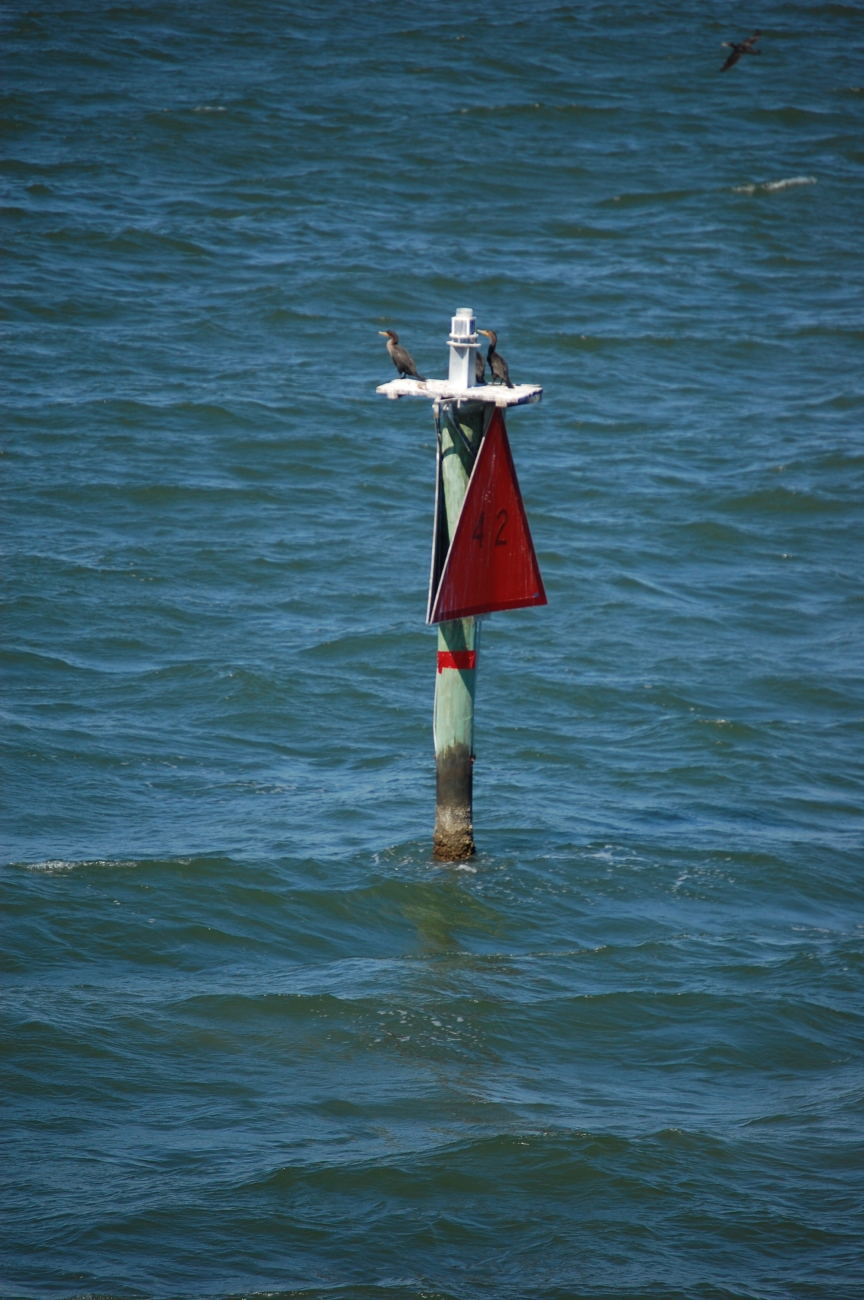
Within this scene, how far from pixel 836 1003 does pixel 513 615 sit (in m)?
7.43

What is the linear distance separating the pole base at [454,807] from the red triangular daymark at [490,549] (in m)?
0.99

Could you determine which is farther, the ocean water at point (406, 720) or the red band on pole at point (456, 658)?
the red band on pole at point (456, 658)

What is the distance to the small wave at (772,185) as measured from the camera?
29781 mm

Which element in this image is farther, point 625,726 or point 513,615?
point 513,615

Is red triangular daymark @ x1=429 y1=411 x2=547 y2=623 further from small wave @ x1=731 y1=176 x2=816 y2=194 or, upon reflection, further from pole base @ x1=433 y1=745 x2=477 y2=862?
small wave @ x1=731 y1=176 x2=816 y2=194

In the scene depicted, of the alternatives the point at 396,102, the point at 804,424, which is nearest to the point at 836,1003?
the point at 804,424

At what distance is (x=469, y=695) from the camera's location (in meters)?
8.52

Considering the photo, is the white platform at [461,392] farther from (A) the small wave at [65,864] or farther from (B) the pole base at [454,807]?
(A) the small wave at [65,864]

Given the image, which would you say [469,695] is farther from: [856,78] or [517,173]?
[856,78]

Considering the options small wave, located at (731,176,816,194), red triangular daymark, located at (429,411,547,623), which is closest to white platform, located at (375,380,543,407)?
red triangular daymark, located at (429,411,547,623)

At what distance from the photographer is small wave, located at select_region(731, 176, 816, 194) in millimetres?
29781

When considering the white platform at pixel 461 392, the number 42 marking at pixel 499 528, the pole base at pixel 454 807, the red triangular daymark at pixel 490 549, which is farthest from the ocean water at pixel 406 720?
the white platform at pixel 461 392

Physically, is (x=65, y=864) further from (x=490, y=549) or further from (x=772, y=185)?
(x=772, y=185)

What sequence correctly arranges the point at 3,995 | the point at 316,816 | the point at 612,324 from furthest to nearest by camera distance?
the point at 612,324, the point at 316,816, the point at 3,995
